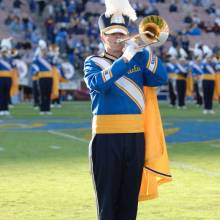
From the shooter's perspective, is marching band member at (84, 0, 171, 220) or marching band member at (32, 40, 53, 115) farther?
marching band member at (32, 40, 53, 115)

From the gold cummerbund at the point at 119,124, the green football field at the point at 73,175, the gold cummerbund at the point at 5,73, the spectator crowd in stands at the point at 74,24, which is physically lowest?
the green football field at the point at 73,175

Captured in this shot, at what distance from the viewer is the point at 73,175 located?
10836 millimetres

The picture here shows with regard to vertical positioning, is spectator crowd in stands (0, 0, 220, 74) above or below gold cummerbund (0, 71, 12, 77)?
above

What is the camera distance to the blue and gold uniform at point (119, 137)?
19.5 ft

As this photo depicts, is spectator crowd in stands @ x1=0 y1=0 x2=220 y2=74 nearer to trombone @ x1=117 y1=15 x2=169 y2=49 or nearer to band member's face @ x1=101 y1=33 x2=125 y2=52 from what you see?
band member's face @ x1=101 y1=33 x2=125 y2=52

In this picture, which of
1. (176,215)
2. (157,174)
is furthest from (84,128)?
(157,174)

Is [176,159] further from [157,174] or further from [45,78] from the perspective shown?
[45,78]

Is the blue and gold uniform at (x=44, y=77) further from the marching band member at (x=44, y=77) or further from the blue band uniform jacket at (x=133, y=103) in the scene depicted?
the blue band uniform jacket at (x=133, y=103)

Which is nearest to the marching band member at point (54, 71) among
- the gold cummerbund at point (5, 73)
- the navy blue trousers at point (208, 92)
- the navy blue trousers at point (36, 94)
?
the navy blue trousers at point (36, 94)

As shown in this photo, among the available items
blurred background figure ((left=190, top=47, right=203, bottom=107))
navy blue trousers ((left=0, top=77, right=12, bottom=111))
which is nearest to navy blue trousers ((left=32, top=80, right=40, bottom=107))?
→ navy blue trousers ((left=0, top=77, right=12, bottom=111))

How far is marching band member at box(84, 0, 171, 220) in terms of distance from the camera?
5.95 meters

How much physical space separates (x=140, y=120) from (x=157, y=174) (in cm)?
39

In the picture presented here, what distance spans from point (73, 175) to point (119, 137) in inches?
195

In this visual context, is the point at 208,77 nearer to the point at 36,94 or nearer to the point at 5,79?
the point at 36,94
